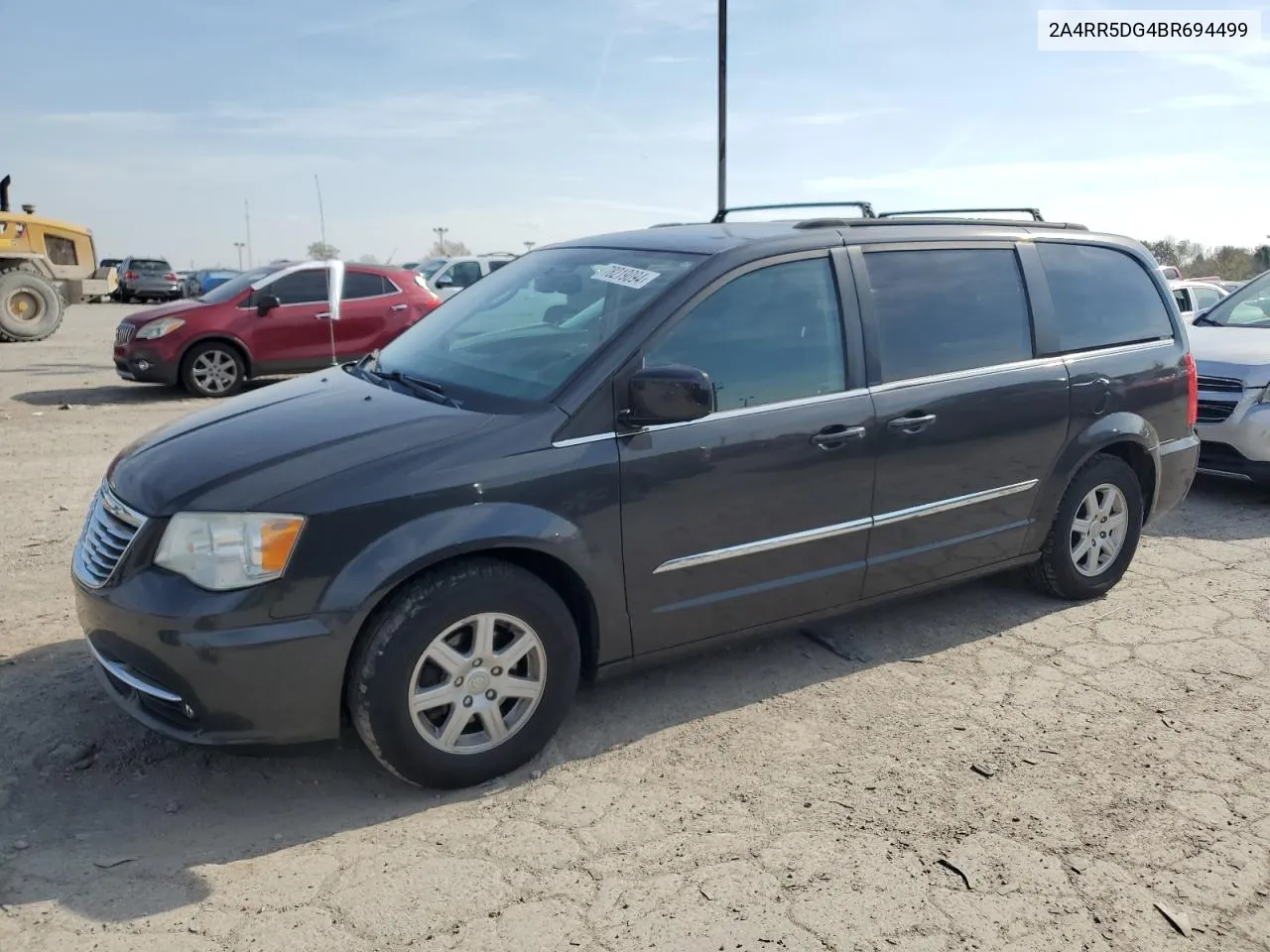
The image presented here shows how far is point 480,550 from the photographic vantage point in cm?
317

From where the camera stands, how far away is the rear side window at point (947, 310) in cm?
412

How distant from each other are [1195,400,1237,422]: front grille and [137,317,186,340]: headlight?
9998mm

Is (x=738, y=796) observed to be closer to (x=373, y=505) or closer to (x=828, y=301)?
(x=373, y=505)

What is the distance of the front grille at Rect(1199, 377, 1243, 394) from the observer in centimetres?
704

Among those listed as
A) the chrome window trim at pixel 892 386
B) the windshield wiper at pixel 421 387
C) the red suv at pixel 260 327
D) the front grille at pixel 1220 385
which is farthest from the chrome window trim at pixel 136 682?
the red suv at pixel 260 327

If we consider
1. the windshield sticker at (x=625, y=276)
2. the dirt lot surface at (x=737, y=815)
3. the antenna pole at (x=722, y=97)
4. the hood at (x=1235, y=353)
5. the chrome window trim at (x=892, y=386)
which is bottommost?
the dirt lot surface at (x=737, y=815)

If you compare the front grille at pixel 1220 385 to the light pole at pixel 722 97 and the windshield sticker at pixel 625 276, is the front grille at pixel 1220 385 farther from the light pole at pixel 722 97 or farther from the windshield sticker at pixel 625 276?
the light pole at pixel 722 97

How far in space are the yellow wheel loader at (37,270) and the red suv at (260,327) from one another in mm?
6663

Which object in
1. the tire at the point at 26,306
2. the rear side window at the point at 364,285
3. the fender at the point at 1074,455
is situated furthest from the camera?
the tire at the point at 26,306

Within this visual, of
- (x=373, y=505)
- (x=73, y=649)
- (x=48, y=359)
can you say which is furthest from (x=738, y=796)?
(x=48, y=359)

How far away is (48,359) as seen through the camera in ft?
48.1

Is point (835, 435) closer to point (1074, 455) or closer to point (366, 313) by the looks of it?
point (1074, 455)

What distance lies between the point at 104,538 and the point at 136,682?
0.50 metres

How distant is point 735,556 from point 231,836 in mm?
1884
